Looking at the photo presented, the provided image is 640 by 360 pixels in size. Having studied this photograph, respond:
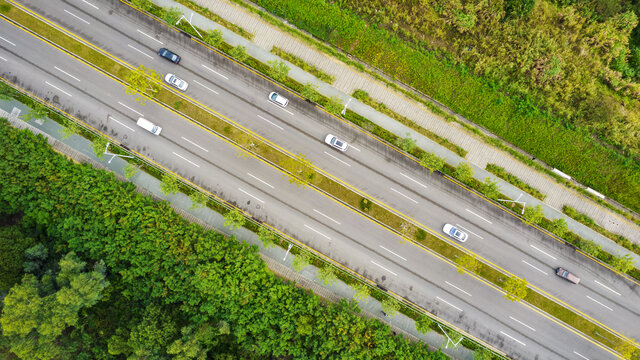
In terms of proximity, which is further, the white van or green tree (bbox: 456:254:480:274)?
the white van

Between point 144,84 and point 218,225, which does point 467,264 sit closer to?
point 218,225

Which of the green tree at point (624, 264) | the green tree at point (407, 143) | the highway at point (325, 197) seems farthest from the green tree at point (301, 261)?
the green tree at point (624, 264)

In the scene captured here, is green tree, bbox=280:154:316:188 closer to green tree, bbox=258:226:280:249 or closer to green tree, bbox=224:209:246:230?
green tree, bbox=258:226:280:249

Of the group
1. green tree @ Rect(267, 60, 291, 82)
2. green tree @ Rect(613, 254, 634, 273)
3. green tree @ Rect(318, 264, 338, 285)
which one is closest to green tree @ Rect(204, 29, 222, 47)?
green tree @ Rect(267, 60, 291, 82)

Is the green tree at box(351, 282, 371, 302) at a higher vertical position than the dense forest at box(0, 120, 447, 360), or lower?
higher

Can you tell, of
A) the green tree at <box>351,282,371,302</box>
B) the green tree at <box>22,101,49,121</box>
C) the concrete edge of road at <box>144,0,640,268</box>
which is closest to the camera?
the green tree at <box>351,282,371,302</box>

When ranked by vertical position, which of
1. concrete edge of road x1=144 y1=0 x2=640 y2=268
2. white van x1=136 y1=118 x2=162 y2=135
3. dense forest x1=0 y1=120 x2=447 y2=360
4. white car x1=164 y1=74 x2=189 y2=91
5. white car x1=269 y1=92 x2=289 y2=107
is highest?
concrete edge of road x1=144 y1=0 x2=640 y2=268

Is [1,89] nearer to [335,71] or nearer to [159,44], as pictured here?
→ [159,44]
